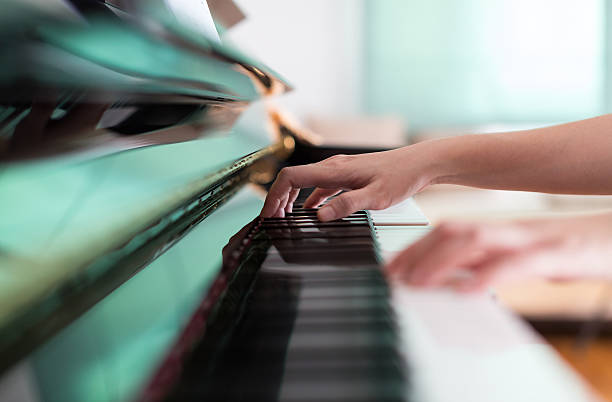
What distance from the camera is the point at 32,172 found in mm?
376

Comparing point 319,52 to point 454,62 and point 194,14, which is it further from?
point 194,14

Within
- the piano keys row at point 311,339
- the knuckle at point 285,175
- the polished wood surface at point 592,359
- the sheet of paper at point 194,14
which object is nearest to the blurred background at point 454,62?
the polished wood surface at point 592,359

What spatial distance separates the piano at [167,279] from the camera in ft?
0.88

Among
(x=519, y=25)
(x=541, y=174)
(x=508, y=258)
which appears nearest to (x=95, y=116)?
(x=508, y=258)

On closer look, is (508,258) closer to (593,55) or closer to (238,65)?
(238,65)

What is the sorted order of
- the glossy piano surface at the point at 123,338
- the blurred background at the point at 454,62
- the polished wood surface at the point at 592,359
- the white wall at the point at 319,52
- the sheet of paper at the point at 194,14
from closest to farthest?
1. the glossy piano surface at the point at 123,338
2. the sheet of paper at the point at 194,14
3. the polished wood surface at the point at 592,359
4. the white wall at the point at 319,52
5. the blurred background at the point at 454,62

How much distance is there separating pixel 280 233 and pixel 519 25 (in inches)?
165

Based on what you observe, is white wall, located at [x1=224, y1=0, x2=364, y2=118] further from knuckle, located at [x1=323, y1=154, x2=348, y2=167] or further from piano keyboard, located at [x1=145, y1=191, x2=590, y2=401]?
piano keyboard, located at [x1=145, y1=191, x2=590, y2=401]

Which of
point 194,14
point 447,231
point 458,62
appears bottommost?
point 447,231

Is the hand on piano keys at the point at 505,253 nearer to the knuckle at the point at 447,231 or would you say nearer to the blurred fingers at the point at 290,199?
the knuckle at the point at 447,231

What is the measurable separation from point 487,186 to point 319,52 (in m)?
3.35

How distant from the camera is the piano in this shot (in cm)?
27

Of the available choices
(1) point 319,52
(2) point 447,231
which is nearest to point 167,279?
(2) point 447,231

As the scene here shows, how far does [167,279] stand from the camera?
0.53 metres
